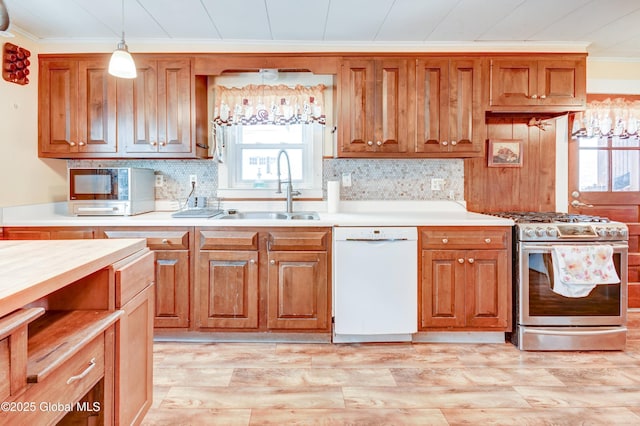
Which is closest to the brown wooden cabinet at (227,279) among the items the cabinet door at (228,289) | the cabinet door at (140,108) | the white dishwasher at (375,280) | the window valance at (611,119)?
the cabinet door at (228,289)

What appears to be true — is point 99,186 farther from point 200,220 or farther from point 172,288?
point 172,288

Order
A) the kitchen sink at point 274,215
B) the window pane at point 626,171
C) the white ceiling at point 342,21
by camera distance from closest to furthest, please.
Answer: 1. the white ceiling at point 342,21
2. the kitchen sink at point 274,215
3. the window pane at point 626,171

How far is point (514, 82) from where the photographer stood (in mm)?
3023

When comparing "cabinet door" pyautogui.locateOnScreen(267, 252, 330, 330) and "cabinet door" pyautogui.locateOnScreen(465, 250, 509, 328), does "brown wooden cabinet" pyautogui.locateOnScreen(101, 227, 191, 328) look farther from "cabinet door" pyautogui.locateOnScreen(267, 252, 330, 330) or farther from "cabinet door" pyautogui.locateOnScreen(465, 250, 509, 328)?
"cabinet door" pyautogui.locateOnScreen(465, 250, 509, 328)

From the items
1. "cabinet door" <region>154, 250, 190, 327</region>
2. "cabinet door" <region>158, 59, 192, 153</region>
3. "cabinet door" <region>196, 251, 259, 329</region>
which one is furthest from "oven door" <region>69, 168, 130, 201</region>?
"cabinet door" <region>196, 251, 259, 329</region>

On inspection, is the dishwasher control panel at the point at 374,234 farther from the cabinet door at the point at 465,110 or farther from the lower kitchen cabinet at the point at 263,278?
the cabinet door at the point at 465,110

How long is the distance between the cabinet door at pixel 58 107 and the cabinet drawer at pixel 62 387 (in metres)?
2.32

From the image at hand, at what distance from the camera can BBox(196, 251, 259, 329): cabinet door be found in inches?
107

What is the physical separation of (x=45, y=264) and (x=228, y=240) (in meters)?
1.56

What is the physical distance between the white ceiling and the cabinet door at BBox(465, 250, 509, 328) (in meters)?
1.68

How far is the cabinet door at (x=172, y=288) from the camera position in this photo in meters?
2.73

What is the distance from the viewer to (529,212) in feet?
10.7

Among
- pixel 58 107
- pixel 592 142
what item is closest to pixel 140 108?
pixel 58 107

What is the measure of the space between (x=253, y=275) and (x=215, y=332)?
0.50 m
